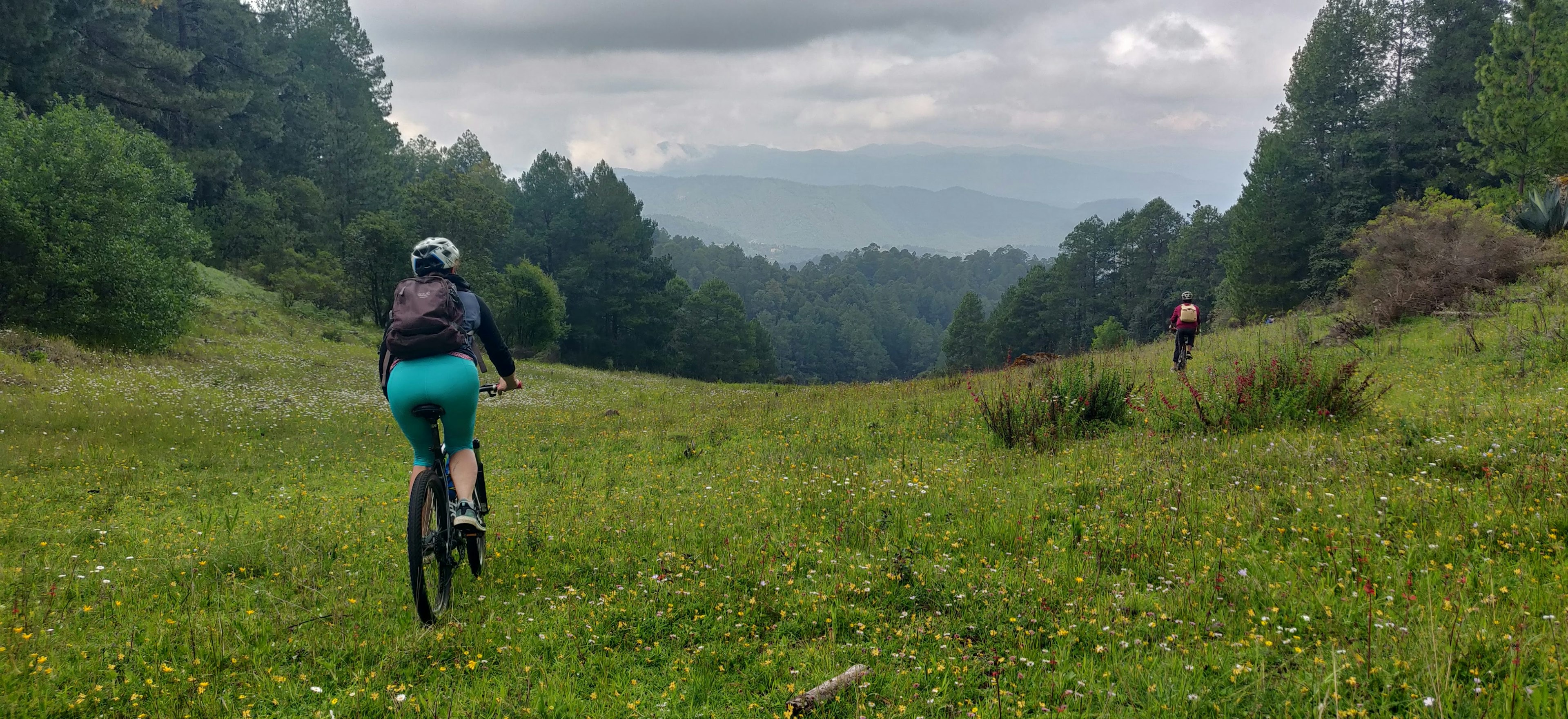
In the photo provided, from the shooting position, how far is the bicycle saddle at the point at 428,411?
469 centimetres

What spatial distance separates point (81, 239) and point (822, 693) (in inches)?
1003

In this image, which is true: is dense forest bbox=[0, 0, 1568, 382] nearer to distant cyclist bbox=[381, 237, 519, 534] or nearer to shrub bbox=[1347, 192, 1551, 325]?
shrub bbox=[1347, 192, 1551, 325]

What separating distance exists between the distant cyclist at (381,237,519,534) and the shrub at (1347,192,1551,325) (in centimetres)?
2058

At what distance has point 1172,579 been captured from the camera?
16.0ft

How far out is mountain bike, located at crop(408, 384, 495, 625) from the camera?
14.9ft

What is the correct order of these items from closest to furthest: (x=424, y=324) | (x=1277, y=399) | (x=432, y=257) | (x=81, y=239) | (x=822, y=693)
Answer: (x=822, y=693)
(x=424, y=324)
(x=432, y=257)
(x=1277, y=399)
(x=81, y=239)

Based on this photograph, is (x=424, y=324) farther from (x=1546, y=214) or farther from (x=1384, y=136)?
(x=1384, y=136)

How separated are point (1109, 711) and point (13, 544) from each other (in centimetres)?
895

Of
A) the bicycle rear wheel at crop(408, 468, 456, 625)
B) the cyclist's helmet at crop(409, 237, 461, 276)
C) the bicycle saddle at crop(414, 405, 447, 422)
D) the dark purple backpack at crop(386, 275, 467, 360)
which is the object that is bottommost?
the bicycle rear wheel at crop(408, 468, 456, 625)

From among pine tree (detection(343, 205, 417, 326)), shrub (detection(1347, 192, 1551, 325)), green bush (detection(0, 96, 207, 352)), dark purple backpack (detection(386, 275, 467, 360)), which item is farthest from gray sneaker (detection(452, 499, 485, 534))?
pine tree (detection(343, 205, 417, 326))

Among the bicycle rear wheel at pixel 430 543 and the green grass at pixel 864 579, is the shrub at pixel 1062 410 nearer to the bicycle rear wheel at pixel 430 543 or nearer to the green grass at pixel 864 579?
the green grass at pixel 864 579

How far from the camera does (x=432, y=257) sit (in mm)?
5160

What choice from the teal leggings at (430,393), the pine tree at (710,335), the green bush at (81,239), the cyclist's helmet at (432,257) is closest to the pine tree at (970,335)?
the pine tree at (710,335)

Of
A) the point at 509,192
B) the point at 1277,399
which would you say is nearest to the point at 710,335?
the point at 509,192
